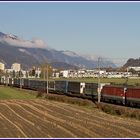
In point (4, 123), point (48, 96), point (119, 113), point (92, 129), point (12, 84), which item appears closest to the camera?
point (92, 129)

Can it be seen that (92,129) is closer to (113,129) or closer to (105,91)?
(113,129)

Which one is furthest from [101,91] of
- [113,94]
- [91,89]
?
[113,94]

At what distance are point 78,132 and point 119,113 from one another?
2174 centimetres

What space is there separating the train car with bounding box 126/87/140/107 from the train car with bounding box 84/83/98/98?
1631cm

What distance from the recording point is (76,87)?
95312 millimetres

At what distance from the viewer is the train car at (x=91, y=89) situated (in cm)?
8250

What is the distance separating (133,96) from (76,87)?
33.5m

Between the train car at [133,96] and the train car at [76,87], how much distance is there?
83.9 feet

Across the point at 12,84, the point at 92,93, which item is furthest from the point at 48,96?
the point at 12,84

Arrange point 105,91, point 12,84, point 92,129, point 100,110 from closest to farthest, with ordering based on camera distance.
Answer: point 92,129, point 100,110, point 105,91, point 12,84

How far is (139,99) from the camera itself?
60.5 metres

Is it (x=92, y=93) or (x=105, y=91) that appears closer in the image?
(x=105, y=91)

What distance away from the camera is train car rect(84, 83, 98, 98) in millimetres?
82500

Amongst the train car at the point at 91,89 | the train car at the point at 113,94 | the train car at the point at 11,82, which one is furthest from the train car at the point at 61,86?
the train car at the point at 11,82
